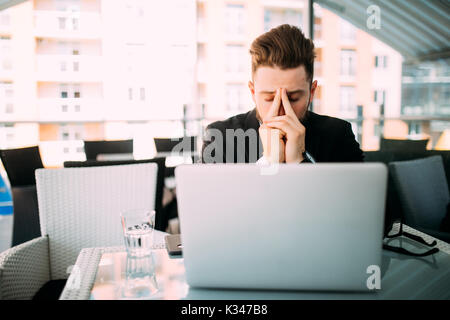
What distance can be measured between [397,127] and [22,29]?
15301 mm

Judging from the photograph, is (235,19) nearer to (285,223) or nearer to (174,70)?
(174,70)

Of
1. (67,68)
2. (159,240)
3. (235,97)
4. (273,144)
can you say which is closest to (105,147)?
(159,240)

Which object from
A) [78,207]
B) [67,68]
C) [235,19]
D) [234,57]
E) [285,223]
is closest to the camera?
[285,223]

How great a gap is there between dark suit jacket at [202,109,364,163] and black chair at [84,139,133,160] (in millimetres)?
1681

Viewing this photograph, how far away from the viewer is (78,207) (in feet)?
4.87

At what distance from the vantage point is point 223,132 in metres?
1.70

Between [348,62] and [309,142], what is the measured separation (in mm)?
22698

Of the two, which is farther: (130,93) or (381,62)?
(381,62)

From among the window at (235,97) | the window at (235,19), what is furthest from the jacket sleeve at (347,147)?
the window at (235,97)

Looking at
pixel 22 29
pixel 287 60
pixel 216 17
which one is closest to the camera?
pixel 287 60

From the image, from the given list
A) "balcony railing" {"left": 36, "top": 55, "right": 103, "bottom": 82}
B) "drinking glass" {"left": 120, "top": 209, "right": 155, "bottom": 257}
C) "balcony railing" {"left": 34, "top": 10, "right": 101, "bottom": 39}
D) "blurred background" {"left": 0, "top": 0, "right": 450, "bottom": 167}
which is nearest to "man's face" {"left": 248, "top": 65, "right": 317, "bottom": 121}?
"blurred background" {"left": 0, "top": 0, "right": 450, "bottom": 167}

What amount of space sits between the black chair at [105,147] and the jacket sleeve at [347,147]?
2.10 m

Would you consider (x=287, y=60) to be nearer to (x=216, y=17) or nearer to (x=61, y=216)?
(x=61, y=216)
